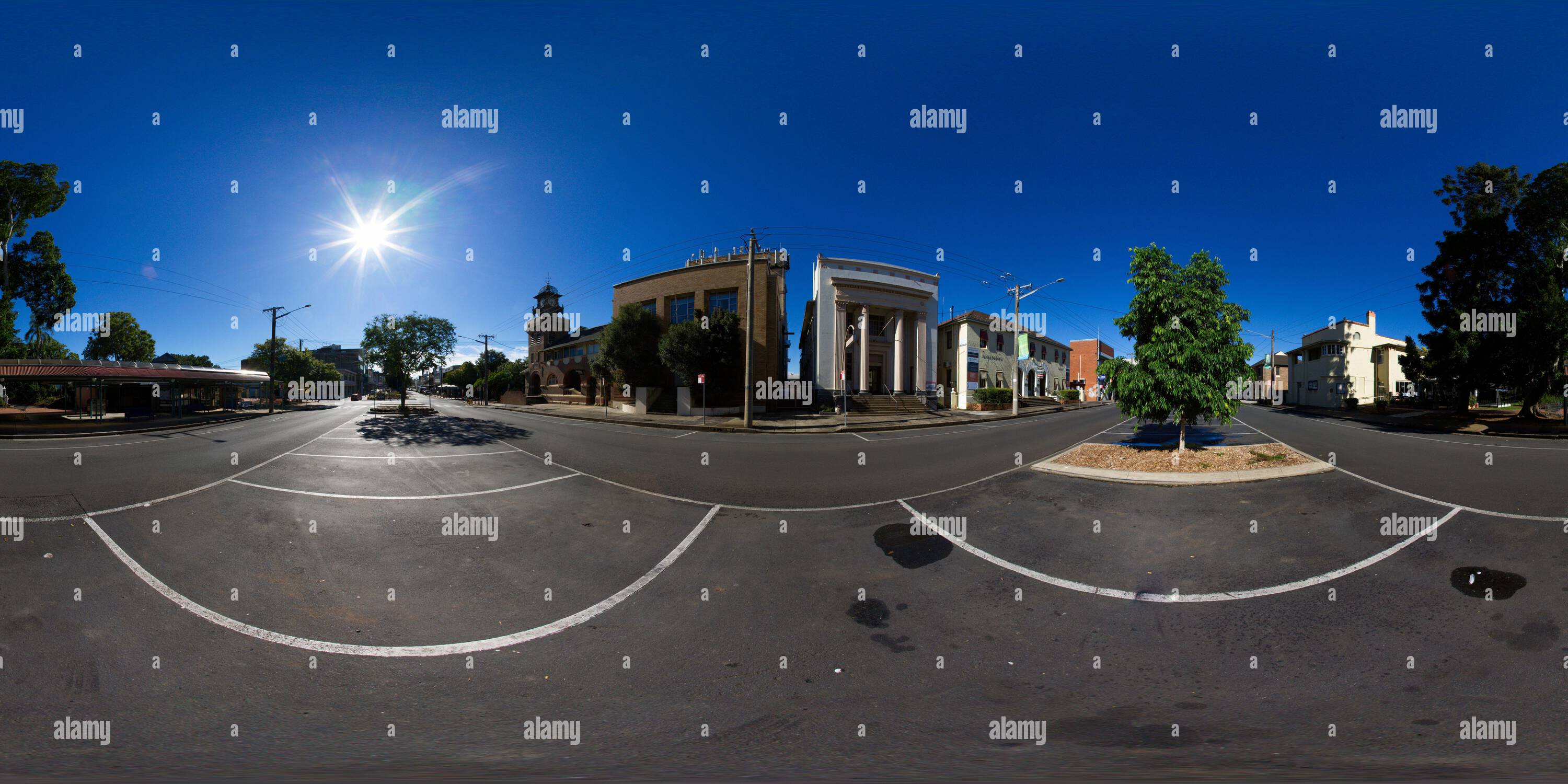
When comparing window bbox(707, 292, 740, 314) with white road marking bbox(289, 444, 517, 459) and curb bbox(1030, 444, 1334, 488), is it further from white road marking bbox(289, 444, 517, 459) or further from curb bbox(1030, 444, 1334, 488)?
curb bbox(1030, 444, 1334, 488)

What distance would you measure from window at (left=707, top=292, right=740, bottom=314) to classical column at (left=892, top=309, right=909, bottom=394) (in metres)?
11.1

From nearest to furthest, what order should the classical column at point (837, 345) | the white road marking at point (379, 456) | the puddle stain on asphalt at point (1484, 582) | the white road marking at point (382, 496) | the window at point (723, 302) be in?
the puddle stain on asphalt at point (1484, 582)
the white road marking at point (382, 496)
the white road marking at point (379, 456)
the window at point (723, 302)
the classical column at point (837, 345)

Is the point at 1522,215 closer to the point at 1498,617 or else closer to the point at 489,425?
the point at 1498,617

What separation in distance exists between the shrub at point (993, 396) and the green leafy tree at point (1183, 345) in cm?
2612

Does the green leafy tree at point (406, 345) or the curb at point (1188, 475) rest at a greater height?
the green leafy tree at point (406, 345)

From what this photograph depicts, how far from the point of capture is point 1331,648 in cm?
376

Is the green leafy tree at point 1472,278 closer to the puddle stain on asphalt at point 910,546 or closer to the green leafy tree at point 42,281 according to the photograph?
the puddle stain on asphalt at point 910,546

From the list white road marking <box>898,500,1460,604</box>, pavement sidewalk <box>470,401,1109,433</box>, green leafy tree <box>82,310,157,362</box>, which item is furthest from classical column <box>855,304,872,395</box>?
green leafy tree <box>82,310,157,362</box>

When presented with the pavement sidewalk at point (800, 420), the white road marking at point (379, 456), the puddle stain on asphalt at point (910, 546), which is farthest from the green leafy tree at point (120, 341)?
the puddle stain on asphalt at point (910, 546)

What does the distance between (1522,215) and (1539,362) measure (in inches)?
258

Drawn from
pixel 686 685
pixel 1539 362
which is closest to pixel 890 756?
pixel 686 685

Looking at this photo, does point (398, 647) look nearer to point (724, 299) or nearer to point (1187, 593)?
point (1187, 593)

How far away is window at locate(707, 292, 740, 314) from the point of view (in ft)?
109

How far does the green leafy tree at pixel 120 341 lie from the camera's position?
135ft
